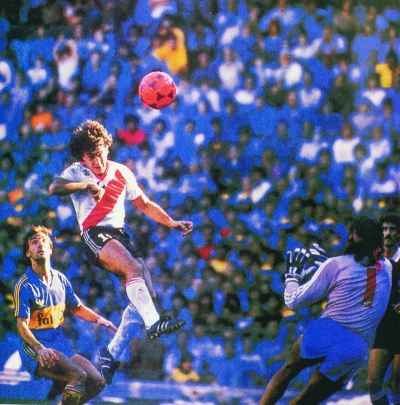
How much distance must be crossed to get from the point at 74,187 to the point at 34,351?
3.41 feet

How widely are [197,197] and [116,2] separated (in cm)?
137

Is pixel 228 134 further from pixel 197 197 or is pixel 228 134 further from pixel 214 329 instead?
pixel 214 329

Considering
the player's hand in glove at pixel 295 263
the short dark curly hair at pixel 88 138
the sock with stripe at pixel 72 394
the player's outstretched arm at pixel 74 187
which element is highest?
the short dark curly hair at pixel 88 138

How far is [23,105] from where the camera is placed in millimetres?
3943

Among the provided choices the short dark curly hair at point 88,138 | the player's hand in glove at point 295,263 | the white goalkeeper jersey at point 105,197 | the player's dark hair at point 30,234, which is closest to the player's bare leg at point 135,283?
the white goalkeeper jersey at point 105,197

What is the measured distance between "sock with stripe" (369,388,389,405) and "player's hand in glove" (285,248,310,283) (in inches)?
32.9

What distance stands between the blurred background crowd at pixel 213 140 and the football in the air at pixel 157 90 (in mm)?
39

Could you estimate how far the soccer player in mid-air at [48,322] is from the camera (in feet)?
12.2

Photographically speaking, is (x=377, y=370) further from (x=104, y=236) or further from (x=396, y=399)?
(x=104, y=236)

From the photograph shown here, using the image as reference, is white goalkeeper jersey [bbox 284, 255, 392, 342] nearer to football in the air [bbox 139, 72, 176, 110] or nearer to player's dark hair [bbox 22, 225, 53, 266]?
football in the air [bbox 139, 72, 176, 110]

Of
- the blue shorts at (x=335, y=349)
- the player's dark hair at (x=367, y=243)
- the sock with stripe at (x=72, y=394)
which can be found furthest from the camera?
the sock with stripe at (x=72, y=394)

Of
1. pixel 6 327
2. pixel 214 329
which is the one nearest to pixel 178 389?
pixel 214 329

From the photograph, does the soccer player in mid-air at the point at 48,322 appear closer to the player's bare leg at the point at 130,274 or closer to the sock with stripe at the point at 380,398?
the player's bare leg at the point at 130,274

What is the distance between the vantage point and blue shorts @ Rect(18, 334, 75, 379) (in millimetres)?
3748
